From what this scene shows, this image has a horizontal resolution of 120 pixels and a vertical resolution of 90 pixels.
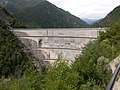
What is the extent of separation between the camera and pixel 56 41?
4409 centimetres

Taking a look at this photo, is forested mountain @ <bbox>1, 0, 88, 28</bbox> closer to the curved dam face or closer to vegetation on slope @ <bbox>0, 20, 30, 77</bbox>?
vegetation on slope @ <bbox>0, 20, 30, 77</bbox>

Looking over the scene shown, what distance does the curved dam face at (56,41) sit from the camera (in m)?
40.9

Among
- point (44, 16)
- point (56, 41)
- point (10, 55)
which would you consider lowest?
point (10, 55)

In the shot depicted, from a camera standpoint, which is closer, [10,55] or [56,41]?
[56,41]

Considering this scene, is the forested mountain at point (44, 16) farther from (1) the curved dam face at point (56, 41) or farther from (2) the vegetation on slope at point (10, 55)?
(1) the curved dam face at point (56, 41)

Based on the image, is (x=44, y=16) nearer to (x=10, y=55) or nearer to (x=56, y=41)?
(x=10, y=55)

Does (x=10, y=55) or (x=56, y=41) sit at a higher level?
(x=56, y=41)

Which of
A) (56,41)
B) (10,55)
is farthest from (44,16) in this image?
(56,41)

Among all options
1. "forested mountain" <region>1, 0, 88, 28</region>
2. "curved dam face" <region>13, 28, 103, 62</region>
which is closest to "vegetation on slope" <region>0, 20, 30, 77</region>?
"curved dam face" <region>13, 28, 103, 62</region>

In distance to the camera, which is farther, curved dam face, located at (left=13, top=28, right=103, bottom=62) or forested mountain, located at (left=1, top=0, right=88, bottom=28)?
forested mountain, located at (left=1, top=0, right=88, bottom=28)

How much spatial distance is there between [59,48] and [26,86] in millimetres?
29186

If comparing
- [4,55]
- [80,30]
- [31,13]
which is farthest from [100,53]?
[31,13]

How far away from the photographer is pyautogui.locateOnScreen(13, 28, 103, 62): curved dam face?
40.9 metres

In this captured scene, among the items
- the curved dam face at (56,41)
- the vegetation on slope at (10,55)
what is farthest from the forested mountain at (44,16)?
the curved dam face at (56,41)
